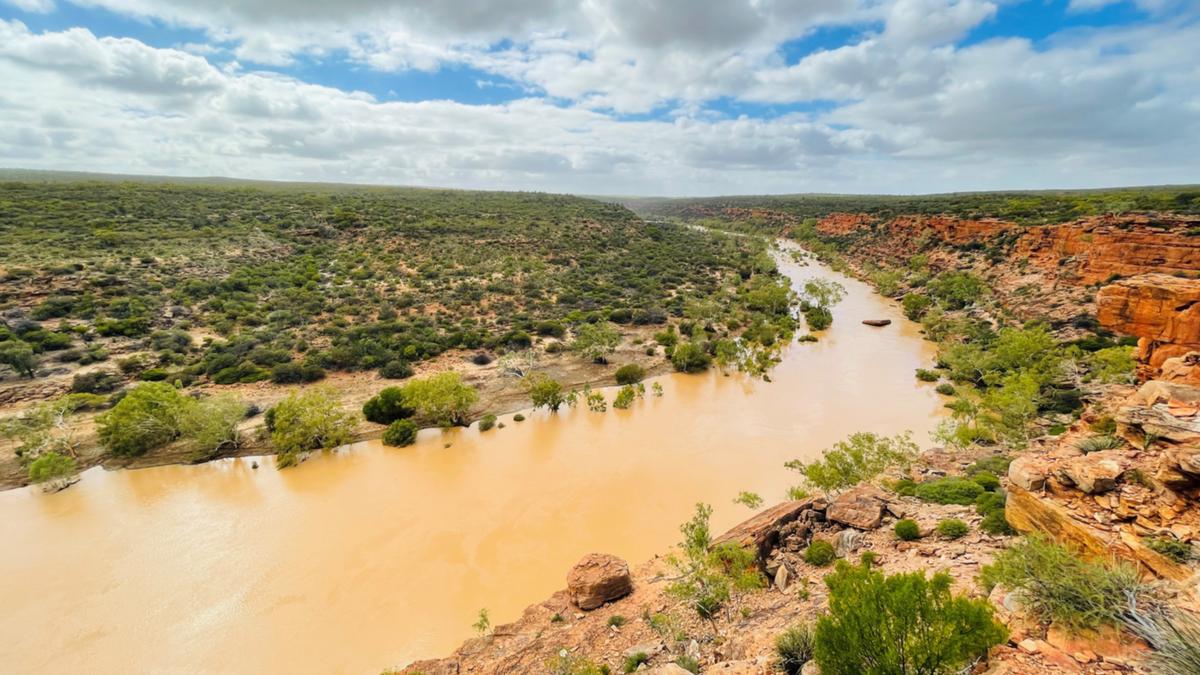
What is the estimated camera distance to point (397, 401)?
2655 centimetres

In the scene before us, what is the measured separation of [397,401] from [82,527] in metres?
12.6

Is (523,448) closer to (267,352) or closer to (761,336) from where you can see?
(267,352)

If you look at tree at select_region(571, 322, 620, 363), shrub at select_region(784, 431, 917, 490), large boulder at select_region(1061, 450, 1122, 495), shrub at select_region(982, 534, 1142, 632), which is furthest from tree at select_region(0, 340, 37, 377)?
large boulder at select_region(1061, 450, 1122, 495)

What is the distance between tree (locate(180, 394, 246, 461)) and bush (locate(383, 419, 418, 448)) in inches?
280

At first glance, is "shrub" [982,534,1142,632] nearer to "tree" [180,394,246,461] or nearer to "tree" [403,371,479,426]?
"tree" [403,371,479,426]

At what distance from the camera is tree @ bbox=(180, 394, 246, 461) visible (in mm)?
22750

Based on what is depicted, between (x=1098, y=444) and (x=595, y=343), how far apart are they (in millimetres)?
27787

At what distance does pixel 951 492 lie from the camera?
15.2 m

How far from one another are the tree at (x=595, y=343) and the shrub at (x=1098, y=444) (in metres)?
26.7

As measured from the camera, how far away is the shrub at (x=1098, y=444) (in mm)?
11594

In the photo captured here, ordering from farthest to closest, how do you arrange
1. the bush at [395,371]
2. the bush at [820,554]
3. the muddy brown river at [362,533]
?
the bush at [395,371] → the muddy brown river at [362,533] → the bush at [820,554]

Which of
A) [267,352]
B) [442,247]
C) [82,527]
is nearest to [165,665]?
[82,527]

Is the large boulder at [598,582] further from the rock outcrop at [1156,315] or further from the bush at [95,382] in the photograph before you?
the bush at [95,382]

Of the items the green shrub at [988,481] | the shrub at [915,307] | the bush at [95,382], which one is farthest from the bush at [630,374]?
the shrub at [915,307]
